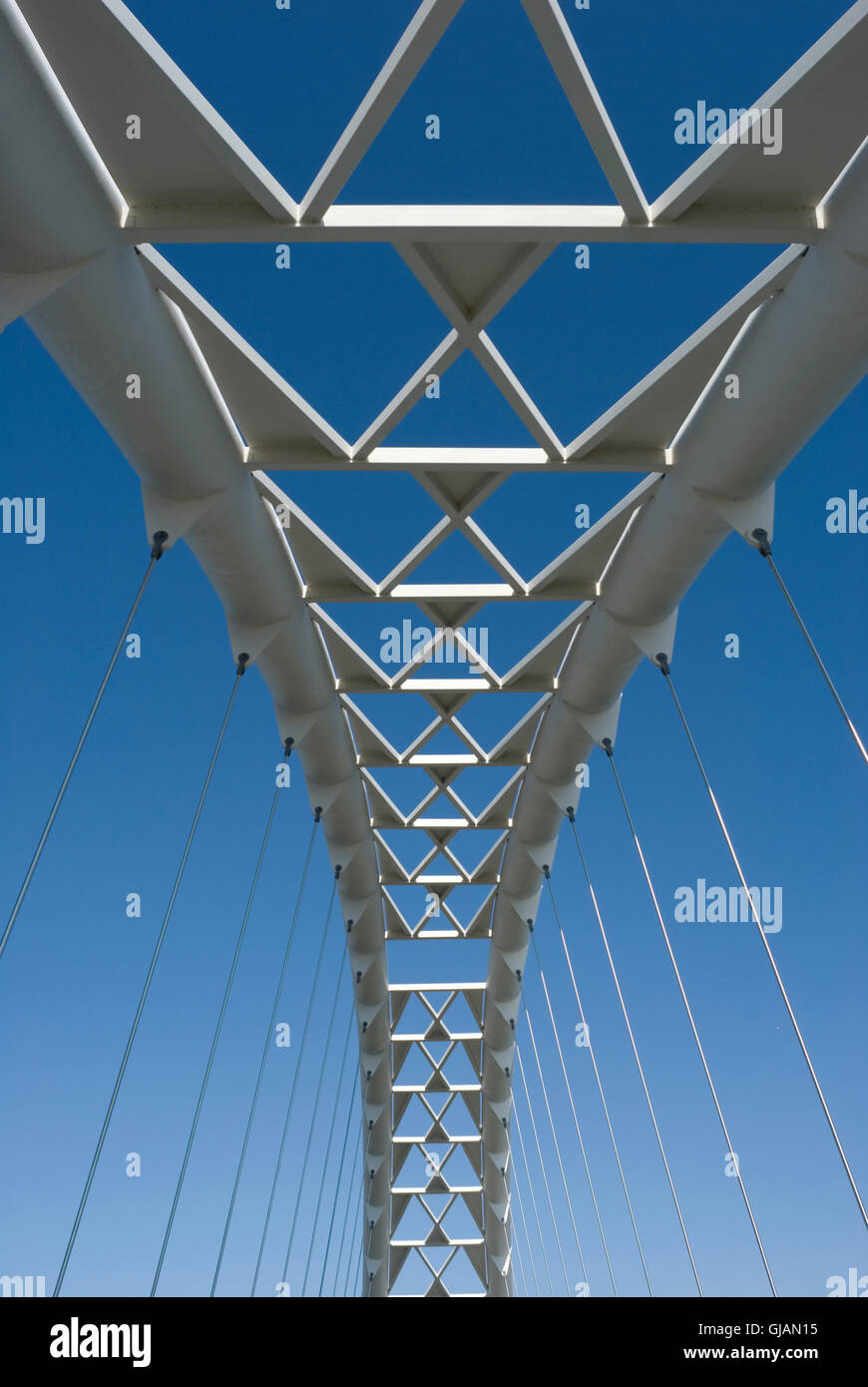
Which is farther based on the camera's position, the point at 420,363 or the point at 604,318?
the point at 604,318

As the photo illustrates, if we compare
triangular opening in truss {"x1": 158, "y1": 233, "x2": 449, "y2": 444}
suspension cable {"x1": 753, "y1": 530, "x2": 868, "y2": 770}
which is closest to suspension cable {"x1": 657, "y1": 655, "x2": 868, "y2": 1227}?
suspension cable {"x1": 753, "y1": 530, "x2": 868, "y2": 770}

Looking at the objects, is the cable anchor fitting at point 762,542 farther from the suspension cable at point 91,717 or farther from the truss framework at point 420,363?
the suspension cable at point 91,717

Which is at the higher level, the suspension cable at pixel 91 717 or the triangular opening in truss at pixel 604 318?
the triangular opening in truss at pixel 604 318

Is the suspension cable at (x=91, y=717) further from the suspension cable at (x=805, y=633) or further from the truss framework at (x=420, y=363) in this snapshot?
the suspension cable at (x=805, y=633)

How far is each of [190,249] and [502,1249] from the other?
156 feet

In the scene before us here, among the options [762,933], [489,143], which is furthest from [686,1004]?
[489,143]

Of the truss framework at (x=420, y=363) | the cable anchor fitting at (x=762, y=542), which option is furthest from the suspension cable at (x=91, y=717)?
the cable anchor fitting at (x=762, y=542)

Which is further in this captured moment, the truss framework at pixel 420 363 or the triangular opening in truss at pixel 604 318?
the triangular opening in truss at pixel 604 318

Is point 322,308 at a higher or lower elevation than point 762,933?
higher

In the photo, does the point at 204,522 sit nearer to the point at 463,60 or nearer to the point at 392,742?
the point at 463,60

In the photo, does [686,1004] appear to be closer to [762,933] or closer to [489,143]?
[762,933]

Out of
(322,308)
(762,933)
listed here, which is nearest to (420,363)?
(322,308)

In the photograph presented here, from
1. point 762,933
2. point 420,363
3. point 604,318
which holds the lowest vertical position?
point 762,933

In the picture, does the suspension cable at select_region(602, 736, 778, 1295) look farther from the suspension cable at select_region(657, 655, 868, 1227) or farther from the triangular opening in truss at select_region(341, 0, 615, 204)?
the triangular opening in truss at select_region(341, 0, 615, 204)
